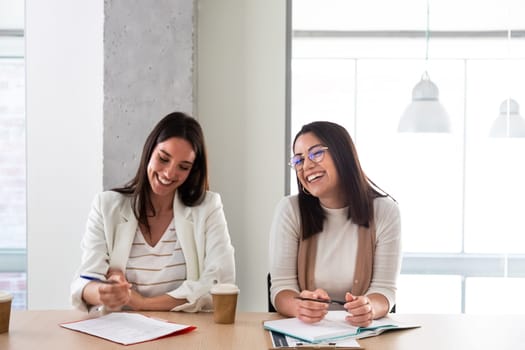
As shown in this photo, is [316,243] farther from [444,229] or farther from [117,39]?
[117,39]

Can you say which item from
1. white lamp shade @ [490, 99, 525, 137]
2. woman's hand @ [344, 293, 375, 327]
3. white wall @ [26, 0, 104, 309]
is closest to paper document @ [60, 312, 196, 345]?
woman's hand @ [344, 293, 375, 327]

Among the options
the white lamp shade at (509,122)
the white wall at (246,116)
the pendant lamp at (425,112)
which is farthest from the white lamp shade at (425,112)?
the white wall at (246,116)

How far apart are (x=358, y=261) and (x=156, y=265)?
756 mm

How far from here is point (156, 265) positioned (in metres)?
2.30

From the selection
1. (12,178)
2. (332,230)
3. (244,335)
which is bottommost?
(244,335)

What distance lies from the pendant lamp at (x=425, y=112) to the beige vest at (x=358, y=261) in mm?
1081

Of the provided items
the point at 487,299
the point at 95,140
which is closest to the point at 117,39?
the point at 95,140

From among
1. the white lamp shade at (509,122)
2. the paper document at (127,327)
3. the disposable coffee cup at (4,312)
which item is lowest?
the paper document at (127,327)

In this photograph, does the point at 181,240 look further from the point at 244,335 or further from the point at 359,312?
the point at 359,312

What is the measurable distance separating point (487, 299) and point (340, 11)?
1.72 metres

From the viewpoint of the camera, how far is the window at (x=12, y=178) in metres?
3.24

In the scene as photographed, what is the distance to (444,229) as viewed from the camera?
126 inches

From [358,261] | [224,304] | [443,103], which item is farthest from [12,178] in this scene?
[443,103]

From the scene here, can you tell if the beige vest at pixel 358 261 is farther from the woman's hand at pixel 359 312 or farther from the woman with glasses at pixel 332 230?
the woman's hand at pixel 359 312
